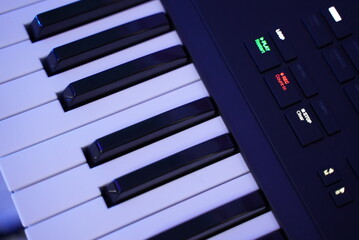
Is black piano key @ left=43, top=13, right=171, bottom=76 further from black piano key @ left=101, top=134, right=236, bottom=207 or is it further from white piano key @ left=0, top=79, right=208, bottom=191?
black piano key @ left=101, top=134, right=236, bottom=207

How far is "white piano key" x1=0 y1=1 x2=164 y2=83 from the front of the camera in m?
1.16

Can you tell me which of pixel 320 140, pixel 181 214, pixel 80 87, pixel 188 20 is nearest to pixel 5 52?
pixel 80 87

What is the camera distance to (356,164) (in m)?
1.13

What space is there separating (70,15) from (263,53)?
0.44 m

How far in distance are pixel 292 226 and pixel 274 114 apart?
Result: 0.24 m

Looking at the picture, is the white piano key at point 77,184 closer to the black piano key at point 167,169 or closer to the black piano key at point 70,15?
the black piano key at point 167,169

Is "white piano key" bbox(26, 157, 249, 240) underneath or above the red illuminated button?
underneath

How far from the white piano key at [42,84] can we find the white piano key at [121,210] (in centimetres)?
25

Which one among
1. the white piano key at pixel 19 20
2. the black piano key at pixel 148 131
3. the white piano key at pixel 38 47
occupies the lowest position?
the black piano key at pixel 148 131

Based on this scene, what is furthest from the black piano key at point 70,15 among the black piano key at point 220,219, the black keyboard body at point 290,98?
the black piano key at point 220,219

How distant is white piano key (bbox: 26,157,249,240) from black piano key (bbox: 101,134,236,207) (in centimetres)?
1

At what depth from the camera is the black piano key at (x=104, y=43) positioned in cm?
116

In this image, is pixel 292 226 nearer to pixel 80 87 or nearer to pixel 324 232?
pixel 324 232

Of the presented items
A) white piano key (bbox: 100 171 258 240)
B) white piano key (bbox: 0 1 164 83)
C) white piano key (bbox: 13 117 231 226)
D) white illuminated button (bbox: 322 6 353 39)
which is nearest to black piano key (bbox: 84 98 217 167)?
white piano key (bbox: 13 117 231 226)
